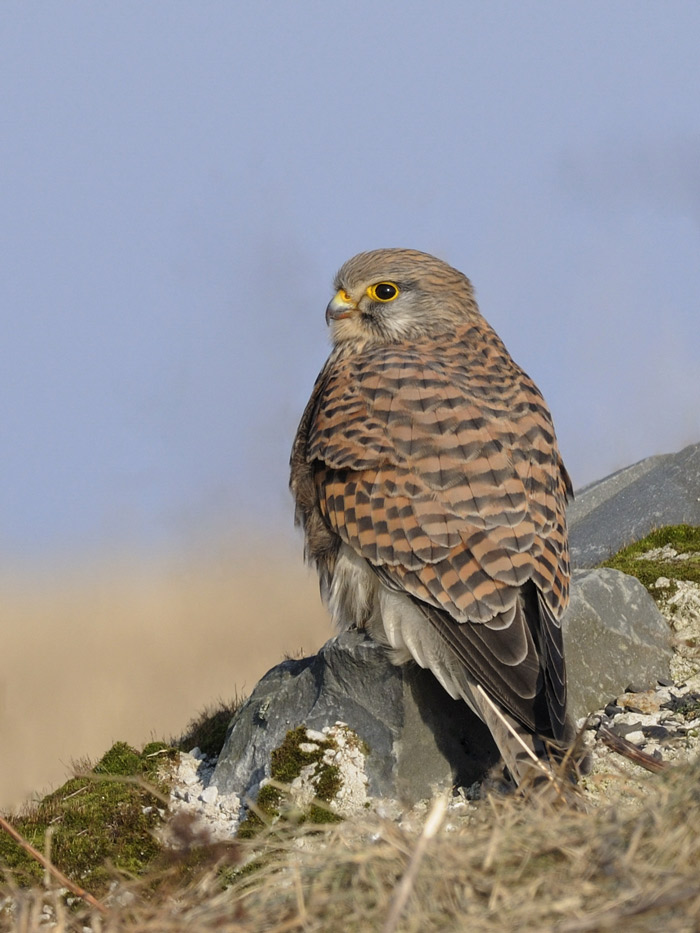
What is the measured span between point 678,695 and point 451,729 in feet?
4.69

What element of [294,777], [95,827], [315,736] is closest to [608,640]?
[315,736]

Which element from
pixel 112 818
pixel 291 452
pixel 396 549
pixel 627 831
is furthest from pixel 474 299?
pixel 627 831

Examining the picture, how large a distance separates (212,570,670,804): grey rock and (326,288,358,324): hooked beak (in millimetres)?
1646

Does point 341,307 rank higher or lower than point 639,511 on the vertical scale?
higher

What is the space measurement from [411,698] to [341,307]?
200 cm

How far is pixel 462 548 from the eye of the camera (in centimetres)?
434

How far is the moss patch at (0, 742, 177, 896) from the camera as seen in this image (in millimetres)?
5250

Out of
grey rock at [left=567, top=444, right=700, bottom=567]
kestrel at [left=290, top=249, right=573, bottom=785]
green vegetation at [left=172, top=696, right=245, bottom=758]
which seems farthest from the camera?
grey rock at [left=567, top=444, right=700, bottom=567]

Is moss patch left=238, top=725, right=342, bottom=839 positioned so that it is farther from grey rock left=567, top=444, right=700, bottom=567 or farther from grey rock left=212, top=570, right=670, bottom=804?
grey rock left=567, top=444, right=700, bottom=567

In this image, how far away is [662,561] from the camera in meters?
7.72

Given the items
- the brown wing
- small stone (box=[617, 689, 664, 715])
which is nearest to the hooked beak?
the brown wing

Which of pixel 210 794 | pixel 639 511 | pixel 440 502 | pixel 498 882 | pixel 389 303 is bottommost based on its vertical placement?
pixel 639 511

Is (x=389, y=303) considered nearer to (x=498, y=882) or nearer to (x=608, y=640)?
(x=608, y=640)

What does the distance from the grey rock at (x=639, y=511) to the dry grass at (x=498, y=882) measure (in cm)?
696
